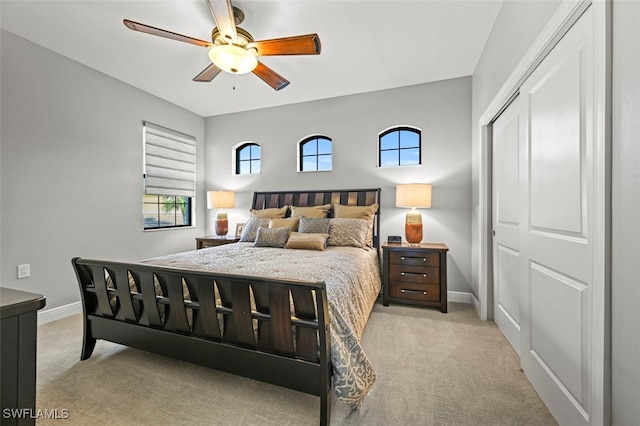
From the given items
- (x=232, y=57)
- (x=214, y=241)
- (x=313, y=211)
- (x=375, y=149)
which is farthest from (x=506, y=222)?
(x=214, y=241)

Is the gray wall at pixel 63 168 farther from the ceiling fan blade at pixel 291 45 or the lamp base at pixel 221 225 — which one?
the ceiling fan blade at pixel 291 45

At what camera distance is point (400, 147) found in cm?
365

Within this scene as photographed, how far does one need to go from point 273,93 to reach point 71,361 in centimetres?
357

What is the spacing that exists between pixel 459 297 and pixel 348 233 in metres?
1.68

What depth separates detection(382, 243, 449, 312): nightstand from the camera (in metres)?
2.90

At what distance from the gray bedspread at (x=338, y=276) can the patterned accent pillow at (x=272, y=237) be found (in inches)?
4.2

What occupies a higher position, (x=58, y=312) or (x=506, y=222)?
(x=506, y=222)

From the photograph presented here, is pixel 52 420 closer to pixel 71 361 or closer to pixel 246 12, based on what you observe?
pixel 71 361

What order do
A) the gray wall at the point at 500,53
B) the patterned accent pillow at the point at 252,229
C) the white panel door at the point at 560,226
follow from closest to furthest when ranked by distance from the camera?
1. the white panel door at the point at 560,226
2. the gray wall at the point at 500,53
3. the patterned accent pillow at the point at 252,229

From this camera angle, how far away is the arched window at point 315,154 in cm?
399

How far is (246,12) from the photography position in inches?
85.2

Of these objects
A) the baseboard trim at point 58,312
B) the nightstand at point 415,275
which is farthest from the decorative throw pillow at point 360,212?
the baseboard trim at point 58,312

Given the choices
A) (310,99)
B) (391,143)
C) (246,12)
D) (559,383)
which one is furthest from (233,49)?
(559,383)

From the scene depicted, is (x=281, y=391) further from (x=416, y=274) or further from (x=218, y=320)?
(x=416, y=274)
